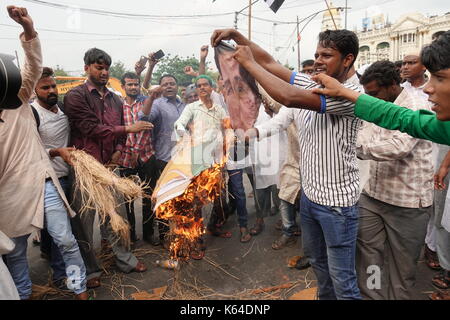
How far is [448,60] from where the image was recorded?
1375mm

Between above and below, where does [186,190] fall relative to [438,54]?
below

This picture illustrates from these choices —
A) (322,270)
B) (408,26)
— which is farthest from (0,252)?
(408,26)

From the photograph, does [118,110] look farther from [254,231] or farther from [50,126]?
[254,231]

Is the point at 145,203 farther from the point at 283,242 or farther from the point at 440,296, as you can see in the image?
the point at 440,296

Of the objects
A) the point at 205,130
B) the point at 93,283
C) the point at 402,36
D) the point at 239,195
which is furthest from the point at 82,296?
the point at 402,36

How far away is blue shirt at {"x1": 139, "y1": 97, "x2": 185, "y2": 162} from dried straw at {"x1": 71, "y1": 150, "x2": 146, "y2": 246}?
1.20m

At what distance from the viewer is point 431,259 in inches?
132

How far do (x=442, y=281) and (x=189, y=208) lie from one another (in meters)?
2.62

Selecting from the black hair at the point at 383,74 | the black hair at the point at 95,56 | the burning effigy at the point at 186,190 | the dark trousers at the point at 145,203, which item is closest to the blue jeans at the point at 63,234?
the burning effigy at the point at 186,190

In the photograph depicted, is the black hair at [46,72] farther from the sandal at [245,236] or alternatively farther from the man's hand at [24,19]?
the sandal at [245,236]

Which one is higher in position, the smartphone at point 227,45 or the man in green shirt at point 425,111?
the smartphone at point 227,45

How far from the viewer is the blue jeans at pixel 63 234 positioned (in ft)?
8.87

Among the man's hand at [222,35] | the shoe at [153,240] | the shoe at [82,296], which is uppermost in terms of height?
the man's hand at [222,35]

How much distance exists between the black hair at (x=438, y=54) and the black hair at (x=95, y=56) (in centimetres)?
301
